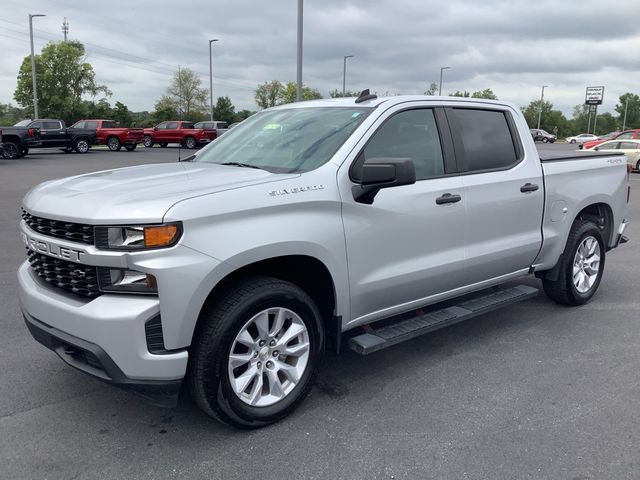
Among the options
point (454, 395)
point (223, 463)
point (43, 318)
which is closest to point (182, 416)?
point (223, 463)

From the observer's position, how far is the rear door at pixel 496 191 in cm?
420

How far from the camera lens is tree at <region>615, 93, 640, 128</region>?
393ft

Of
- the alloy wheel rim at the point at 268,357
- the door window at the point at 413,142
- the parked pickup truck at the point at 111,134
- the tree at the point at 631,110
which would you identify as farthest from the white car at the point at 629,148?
the tree at the point at 631,110

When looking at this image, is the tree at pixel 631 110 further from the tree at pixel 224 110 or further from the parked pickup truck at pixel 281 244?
the parked pickup truck at pixel 281 244

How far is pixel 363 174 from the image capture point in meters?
3.28

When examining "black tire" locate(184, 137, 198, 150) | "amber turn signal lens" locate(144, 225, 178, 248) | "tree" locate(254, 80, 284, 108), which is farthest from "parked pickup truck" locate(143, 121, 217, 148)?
"tree" locate(254, 80, 284, 108)

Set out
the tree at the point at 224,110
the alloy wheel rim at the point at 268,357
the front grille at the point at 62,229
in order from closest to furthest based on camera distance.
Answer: the front grille at the point at 62,229 < the alloy wheel rim at the point at 268,357 < the tree at the point at 224,110

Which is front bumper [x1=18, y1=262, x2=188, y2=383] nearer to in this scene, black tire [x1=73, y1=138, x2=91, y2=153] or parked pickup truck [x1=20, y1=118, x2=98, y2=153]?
parked pickup truck [x1=20, y1=118, x2=98, y2=153]

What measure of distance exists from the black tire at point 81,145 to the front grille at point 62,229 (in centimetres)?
2872

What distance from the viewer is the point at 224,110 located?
219ft

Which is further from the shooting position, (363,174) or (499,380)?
(499,380)

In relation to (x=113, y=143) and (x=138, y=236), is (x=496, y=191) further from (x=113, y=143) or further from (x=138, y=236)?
(x=113, y=143)

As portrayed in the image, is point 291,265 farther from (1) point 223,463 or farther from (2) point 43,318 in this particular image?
(2) point 43,318

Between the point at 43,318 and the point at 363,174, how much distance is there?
1950mm
